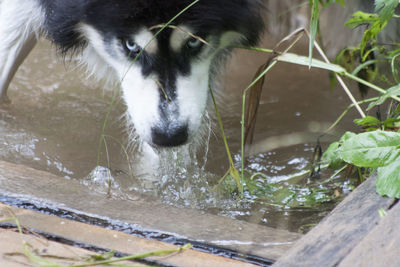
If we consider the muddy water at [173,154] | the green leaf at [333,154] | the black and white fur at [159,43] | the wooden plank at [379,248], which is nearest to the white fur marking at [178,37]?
the black and white fur at [159,43]

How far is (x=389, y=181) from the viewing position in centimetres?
133

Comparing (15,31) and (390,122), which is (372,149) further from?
(15,31)

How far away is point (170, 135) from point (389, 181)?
714 millimetres

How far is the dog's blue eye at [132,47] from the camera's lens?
1904mm

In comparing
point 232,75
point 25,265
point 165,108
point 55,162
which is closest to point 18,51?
point 55,162

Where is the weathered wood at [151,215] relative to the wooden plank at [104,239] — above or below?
above

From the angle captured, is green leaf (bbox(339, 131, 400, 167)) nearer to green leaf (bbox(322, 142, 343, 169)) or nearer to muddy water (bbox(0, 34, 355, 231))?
green leaf (bbox(322, 142, 343, 169))

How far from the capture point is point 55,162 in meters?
2.31

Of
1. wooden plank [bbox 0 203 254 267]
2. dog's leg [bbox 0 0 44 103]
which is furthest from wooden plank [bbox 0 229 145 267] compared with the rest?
dog's leg [bbox 0 0 44 103]

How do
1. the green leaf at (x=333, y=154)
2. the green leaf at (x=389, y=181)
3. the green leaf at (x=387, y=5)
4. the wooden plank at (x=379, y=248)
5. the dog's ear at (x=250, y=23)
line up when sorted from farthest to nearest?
the dog's ear at (x=250, y=23), the green leaf at (x=333, y=154), the green leaf at (x=387, y=5), the green leaf at (x=389, y=181), the wooden plank at (x=379, y=248)

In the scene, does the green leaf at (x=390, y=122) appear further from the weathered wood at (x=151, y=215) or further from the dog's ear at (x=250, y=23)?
the dog's ear at (x=250, y=23)

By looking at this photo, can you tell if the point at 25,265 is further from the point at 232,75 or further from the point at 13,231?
the point at 232,75

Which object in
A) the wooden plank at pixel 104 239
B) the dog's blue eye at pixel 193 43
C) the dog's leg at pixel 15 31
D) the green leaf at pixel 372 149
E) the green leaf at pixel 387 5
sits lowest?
the wooden plank at pixel 104 239

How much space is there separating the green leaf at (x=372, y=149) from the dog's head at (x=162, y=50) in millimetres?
556
